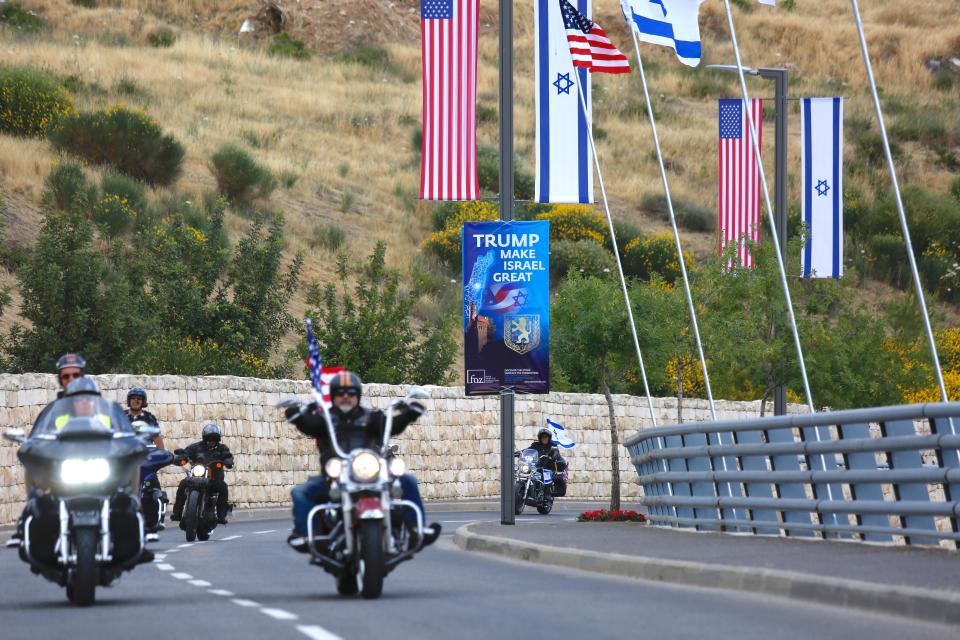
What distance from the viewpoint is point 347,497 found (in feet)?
46.2

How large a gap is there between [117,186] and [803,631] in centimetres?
5116

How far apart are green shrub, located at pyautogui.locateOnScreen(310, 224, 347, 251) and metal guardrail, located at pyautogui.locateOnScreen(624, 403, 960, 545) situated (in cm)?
4076

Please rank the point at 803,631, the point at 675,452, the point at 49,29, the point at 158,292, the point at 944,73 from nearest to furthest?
the point at 803,631 → the point at 675,452 → the point at 158,292 → the point at 49,29 → the point at 944,73

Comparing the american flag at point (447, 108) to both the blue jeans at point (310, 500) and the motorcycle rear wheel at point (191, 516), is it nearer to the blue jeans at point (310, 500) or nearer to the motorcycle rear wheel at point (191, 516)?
the motorcycle rear wheel at point (191, 516)

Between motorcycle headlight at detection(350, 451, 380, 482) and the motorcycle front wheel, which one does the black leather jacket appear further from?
the motorcycle front wheel

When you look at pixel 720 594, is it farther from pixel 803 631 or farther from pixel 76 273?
pixel 76 273

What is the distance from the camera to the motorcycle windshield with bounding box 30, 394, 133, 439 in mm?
14234

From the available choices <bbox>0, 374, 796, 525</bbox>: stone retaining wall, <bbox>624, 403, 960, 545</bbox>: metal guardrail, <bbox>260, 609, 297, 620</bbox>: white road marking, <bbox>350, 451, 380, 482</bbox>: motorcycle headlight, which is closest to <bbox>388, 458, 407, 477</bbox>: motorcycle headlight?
<bbox>350, 451, 380, 482</bbox>: motorcycle headlight

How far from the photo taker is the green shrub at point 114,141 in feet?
214

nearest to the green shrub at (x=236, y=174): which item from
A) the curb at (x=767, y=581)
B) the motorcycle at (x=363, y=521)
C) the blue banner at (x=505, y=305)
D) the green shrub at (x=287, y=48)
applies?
the green shrub at (x=287, y=48)

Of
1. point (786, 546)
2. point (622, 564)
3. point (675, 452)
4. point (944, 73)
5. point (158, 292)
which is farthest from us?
point (944, 73)

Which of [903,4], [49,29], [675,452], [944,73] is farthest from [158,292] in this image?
[903,4]

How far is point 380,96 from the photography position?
93.0 meters

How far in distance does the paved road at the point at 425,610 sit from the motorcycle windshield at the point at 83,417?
4.35 feet
